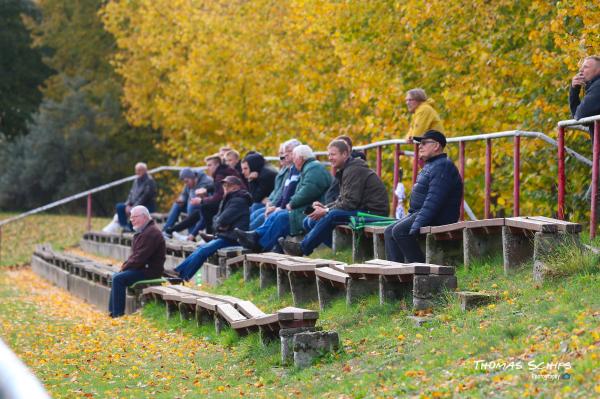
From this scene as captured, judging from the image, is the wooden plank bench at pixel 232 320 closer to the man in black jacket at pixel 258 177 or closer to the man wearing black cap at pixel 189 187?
the man in black jacket at pixel 258 177

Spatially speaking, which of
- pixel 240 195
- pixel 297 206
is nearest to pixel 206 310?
pixel 297 206

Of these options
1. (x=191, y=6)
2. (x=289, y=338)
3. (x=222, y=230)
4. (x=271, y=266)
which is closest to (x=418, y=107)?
(x=271, y=266)

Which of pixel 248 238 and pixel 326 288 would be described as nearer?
pixel 326 288

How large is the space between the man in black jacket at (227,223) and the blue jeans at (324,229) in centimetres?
242

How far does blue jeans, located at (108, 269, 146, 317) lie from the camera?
15492 millimetres

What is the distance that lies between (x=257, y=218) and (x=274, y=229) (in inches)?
80.4

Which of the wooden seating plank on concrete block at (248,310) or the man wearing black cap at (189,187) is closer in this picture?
the wooden seating plank on concrete block at (248,310)

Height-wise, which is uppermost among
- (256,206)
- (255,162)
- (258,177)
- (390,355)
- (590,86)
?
(590,86)

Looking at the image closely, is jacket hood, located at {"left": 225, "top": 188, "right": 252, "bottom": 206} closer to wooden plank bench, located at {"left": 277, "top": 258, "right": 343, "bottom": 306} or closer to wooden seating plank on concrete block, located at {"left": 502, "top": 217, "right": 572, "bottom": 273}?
wooden plank bench, located at {"left": 277, "top": 258, "right": 343, "bottom": 306}

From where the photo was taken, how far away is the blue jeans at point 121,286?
15.5 metres

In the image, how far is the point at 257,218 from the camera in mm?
16719

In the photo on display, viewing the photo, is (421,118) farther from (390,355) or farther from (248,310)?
(390,355)

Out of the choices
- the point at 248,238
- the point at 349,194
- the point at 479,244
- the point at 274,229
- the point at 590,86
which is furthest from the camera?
the point at 248,238

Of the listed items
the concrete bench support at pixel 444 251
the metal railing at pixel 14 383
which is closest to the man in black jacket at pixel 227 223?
the concrete bench support at pixel 444 251
